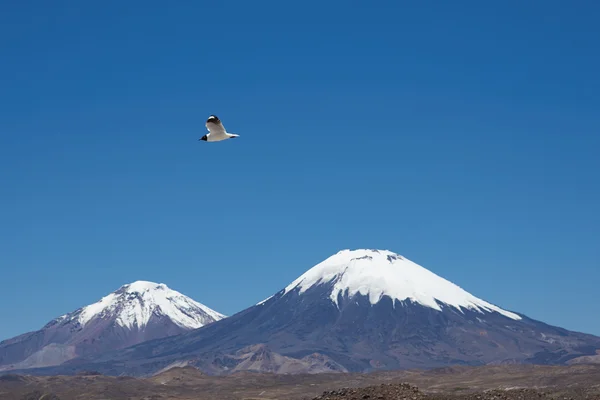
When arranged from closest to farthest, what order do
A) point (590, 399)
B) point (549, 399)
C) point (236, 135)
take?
point (236, 135)
point (549, 399)
point (590, 399)

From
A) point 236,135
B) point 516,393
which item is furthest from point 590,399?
point 236,135

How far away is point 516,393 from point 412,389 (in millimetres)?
7631

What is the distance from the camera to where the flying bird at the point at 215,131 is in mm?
46156

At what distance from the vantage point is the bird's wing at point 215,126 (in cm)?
4609

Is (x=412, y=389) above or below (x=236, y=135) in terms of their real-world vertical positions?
below

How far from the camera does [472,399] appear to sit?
62.0 meters

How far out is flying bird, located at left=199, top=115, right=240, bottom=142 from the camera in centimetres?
4616

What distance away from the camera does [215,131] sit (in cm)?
4703

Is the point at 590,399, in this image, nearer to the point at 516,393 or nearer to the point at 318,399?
the point at 516,393

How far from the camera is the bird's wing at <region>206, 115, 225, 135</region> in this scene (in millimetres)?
46088

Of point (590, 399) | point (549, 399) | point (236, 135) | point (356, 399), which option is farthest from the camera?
point (590, 399)

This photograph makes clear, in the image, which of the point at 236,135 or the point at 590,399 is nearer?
the point at 236,135

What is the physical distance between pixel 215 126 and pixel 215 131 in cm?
46

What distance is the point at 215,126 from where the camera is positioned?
153 feet
